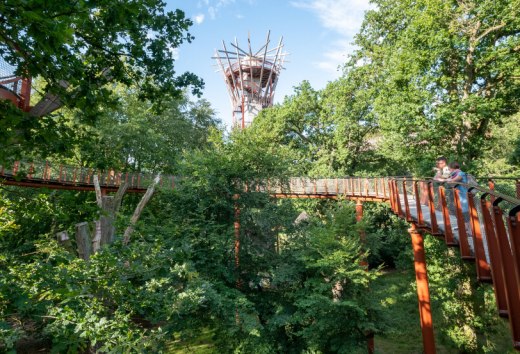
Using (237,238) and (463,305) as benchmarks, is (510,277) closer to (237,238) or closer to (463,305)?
(237,238)

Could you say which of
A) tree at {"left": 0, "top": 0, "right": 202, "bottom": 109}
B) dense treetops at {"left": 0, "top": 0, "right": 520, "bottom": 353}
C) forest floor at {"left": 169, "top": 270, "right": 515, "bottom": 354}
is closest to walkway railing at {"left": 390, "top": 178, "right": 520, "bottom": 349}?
tree at {"left": 0, "top": 0, "right": 202, "bottom": 109}

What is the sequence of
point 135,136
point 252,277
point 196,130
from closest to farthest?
point 252,277 < point 135,136 < point 196,130

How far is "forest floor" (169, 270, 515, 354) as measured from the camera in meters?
10.5

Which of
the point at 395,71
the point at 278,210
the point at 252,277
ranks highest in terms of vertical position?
the point at 395,71

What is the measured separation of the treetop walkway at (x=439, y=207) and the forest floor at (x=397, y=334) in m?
1.60

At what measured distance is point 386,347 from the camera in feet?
42.3

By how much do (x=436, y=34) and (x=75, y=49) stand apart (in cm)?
1290

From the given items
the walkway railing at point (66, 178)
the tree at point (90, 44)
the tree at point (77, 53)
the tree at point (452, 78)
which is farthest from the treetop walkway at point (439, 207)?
the tree at point (452, 78)

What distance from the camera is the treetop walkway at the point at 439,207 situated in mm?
2555

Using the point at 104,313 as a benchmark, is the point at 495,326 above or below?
below

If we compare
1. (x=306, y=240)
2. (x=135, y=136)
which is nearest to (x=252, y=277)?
(x=306, y=240)

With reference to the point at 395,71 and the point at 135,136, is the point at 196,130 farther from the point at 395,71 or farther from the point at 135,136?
the point at 395,71

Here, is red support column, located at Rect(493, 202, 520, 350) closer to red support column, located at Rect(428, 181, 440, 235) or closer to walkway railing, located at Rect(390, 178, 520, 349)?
walkway railing, located at Rect(390, 178, 520, 349)

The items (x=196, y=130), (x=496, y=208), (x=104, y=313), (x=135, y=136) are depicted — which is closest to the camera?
(x=496, y=208)
